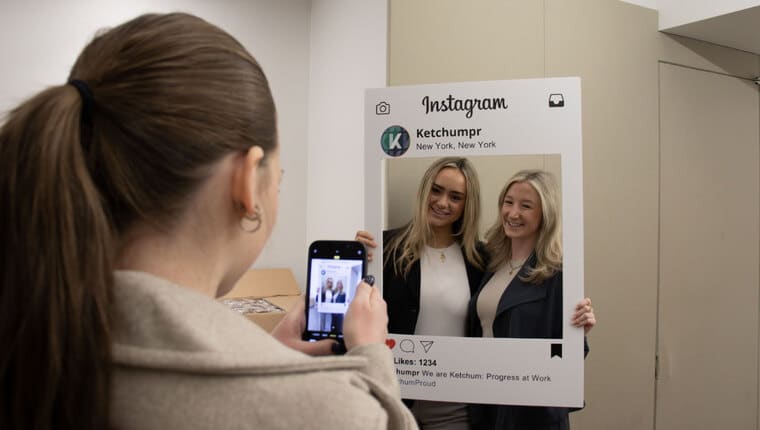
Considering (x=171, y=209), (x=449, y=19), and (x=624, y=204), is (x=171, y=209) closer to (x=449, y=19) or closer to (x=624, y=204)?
(x=449, y=19)

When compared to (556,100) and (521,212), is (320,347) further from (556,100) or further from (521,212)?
(556,100)

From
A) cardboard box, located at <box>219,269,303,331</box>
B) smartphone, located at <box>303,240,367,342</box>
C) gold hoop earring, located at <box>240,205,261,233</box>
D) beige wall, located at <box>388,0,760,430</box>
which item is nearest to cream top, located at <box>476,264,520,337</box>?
smartphone, located at <box>303,240,367,342</box>

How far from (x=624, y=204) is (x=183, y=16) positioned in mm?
2325

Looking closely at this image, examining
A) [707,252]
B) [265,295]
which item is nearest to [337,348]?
[265,295]

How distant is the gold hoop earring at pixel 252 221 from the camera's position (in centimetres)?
63

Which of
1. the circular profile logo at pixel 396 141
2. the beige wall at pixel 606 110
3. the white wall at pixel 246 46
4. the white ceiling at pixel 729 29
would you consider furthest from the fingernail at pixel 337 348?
the white ceiling at pixel 729 29

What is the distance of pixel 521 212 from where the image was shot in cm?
152

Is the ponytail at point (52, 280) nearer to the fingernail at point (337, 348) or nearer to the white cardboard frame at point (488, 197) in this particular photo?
the fingernail at point (337, 348)

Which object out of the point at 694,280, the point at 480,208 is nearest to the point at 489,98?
the point at 480,208

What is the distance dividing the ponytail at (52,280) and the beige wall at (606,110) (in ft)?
5.19

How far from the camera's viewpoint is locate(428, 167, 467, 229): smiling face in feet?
5.02

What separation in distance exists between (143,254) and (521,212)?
3.78ft

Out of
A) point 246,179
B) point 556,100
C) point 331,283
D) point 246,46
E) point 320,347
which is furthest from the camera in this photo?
point 246,46

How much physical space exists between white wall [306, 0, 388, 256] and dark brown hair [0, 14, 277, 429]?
180 cm
